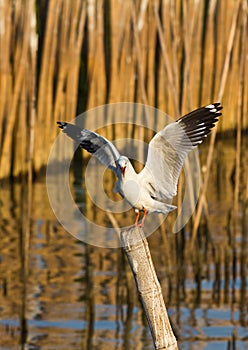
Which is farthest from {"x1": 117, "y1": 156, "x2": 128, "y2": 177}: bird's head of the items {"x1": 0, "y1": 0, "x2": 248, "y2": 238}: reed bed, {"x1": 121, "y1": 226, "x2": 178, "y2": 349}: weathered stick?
{"x1": 0, "y1": 0, "x2": 248, "y2": 238}: reed bed

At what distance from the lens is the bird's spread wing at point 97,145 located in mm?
4887

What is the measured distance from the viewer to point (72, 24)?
9.80m

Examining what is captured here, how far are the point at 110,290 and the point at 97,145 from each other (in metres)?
2.63

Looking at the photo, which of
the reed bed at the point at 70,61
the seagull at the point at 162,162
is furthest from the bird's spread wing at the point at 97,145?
the reed bed at the point at 70,61

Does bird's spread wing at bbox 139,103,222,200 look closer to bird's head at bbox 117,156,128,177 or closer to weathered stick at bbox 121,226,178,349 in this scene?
bird's head at bbox 117,156,128,177

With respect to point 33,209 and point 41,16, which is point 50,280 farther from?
point 41,16

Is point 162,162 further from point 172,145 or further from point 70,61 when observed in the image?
point 70,61

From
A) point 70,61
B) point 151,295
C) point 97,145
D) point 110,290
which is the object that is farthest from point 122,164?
point 70,61

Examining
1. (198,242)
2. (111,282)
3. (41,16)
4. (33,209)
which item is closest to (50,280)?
(111,282)

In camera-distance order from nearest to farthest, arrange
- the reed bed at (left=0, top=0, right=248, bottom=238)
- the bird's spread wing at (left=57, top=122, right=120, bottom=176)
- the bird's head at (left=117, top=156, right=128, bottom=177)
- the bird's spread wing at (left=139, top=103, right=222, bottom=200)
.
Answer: the bird's head at (left=117, top=156, right=128, bottom=177) < the bird's spread wing at (left=139, top=103, right=222, bottom=200) < the bird's spread wing at (left=57, top=122, right=120, bottom=176) < the reed bed at (left=0, top=0, right=248, bottom=238)

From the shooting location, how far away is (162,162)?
4.82 metres

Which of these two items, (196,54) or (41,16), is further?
(196,54)

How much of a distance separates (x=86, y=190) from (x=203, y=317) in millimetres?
3715

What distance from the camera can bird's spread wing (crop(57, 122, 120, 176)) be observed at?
4887mm
